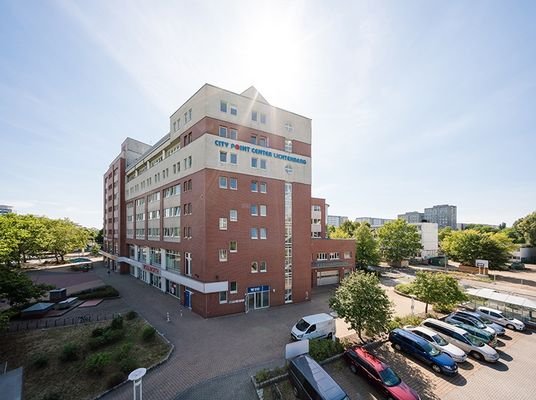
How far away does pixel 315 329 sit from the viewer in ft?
61.1

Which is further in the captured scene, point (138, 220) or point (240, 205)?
point (138, 220)

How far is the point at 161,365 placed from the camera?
1573 cm

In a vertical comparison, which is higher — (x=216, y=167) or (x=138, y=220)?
(x=216, y=167)

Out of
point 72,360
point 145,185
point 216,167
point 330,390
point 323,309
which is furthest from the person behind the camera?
point 145,185

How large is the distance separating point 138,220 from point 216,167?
2623 centimetres

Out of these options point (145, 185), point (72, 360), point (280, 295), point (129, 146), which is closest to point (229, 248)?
point (280, 295)

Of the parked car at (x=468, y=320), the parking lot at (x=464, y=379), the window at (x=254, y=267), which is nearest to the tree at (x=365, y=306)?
the parking lot at (x=464, y=379)

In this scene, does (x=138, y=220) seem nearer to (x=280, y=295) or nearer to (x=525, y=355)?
(x=280, y=295)

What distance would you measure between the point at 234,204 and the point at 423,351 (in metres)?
19.2

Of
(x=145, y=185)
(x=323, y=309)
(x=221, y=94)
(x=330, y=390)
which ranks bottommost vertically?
(x=323, y=309)

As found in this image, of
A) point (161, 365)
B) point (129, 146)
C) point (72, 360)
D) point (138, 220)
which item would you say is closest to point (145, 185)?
point (138, 220)

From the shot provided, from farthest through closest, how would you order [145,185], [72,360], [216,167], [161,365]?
[145,185], [216,167], [72,360], [161,365]

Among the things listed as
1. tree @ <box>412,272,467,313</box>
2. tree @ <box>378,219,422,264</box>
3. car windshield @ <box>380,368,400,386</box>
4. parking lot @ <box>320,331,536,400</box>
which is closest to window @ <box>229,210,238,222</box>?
parking lot @ <box>320,331,536,400</box>

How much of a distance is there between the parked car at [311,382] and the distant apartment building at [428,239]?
234 feet
